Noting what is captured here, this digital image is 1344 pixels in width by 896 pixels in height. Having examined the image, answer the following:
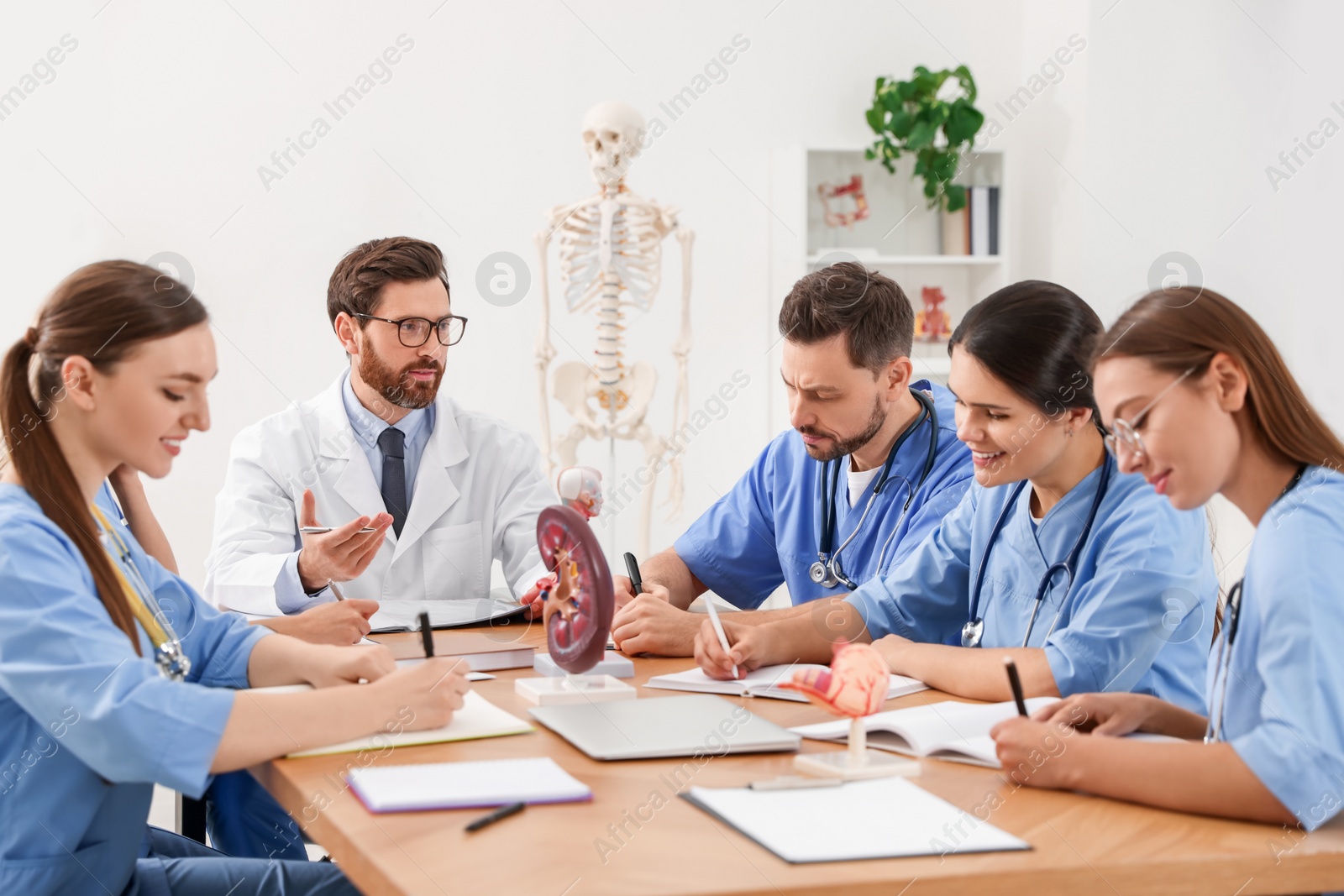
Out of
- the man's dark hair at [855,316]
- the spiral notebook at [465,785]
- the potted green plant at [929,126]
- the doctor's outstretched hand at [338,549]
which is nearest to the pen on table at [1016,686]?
the spiral notebook at [465,785]

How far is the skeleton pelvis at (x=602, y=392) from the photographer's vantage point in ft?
13.8

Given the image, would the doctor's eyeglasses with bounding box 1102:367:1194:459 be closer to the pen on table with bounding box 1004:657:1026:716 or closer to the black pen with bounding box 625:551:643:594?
the pen on table with bounding box 1004:657:1026:716

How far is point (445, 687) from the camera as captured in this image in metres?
1.58

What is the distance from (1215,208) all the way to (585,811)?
4.48 m

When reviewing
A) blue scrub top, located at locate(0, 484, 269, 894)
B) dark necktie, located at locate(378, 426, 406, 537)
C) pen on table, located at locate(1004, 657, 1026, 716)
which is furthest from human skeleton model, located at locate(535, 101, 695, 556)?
pen on table, located at locate(1004, 657, 1026, 716)

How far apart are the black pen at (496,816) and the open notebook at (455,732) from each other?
288 mm

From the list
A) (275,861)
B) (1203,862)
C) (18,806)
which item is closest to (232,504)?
(275,861)

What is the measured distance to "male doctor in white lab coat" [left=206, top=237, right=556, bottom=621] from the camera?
283cm

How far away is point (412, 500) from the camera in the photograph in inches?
114

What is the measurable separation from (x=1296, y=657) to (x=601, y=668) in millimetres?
1055

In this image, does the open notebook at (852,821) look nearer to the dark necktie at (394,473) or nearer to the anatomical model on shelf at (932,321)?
the dark necktie at (394,473)

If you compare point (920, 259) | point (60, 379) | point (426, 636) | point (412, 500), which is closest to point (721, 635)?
point (426, 636)

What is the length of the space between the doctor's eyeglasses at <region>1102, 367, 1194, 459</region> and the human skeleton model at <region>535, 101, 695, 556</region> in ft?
9.11

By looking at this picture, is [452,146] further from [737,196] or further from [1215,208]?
[1215,208]
